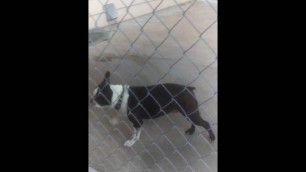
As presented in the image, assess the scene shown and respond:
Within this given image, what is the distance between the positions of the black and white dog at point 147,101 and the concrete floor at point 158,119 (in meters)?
0.03

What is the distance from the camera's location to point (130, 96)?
173 centimetres

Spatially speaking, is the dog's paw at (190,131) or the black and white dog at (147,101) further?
the dog's paw at (190,131)

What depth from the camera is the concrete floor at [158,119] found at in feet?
4.90

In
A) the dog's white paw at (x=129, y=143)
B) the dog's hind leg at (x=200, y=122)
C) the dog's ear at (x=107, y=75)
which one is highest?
the dog's ear at (x=107, y=75)

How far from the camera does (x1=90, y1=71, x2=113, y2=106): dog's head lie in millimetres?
1694

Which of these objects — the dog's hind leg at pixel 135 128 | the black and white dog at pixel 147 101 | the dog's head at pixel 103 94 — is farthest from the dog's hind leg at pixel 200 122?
the dog's head at pixel 103 94

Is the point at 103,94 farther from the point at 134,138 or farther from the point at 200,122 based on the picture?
the point at 200,122

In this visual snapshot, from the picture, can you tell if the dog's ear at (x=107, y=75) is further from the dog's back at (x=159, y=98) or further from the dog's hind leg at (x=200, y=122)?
the dog's hind leg at (x=200, y=122)

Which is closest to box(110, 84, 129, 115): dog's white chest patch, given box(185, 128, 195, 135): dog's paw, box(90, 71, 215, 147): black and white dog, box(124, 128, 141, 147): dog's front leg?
box(90, 71, 215, 147): black and white dog

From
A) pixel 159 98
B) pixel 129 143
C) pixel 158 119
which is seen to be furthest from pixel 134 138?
pixel 159 98

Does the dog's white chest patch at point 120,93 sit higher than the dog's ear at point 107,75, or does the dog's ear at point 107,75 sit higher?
the dog's ear at point 107,75

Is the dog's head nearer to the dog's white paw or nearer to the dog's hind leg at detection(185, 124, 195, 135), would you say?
the dog's white paw
